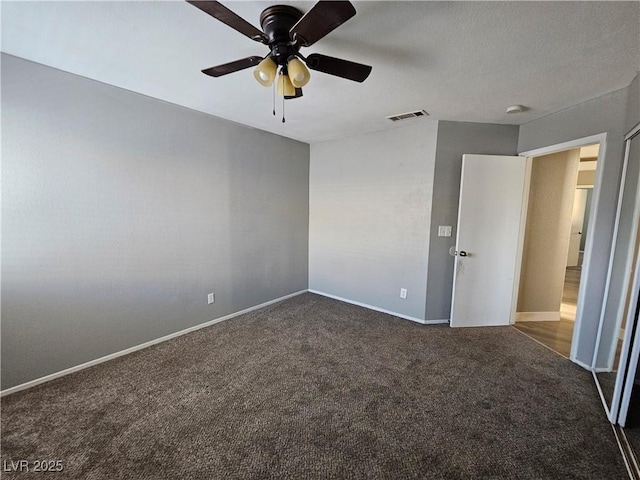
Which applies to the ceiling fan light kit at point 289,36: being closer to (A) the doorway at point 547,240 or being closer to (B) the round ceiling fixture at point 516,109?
(B) the round ceiling fixture at point 516,109

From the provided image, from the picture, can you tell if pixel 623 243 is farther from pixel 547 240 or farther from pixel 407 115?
pixel 407 115

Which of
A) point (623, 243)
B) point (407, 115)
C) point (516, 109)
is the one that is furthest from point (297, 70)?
point (623, 243)

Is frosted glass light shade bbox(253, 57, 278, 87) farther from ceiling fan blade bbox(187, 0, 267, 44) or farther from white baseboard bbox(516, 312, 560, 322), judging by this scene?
white baseboard bbox(516, 312, 560, 322)

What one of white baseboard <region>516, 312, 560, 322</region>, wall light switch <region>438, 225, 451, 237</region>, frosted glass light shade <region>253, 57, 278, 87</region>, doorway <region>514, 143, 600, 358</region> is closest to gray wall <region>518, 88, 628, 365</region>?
doorway <region>514, 143, 600, 358</region>

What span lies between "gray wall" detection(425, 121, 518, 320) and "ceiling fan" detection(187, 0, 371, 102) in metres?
1.93

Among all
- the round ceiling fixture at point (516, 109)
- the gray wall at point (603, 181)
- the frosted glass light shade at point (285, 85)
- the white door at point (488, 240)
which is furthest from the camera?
the white door at point (488, 240)

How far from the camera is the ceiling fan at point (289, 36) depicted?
3.73 feet

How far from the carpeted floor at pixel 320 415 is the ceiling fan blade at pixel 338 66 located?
221cm

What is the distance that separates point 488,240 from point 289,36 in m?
2.94

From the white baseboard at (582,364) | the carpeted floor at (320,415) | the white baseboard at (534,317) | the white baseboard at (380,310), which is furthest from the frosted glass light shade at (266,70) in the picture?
the white baseboard at (534,317)

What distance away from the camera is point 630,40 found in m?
1.53

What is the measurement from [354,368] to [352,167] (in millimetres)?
2638

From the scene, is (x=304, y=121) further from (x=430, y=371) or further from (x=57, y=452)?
(x=57, y=452)

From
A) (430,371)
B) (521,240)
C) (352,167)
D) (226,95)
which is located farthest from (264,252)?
(521,240)
